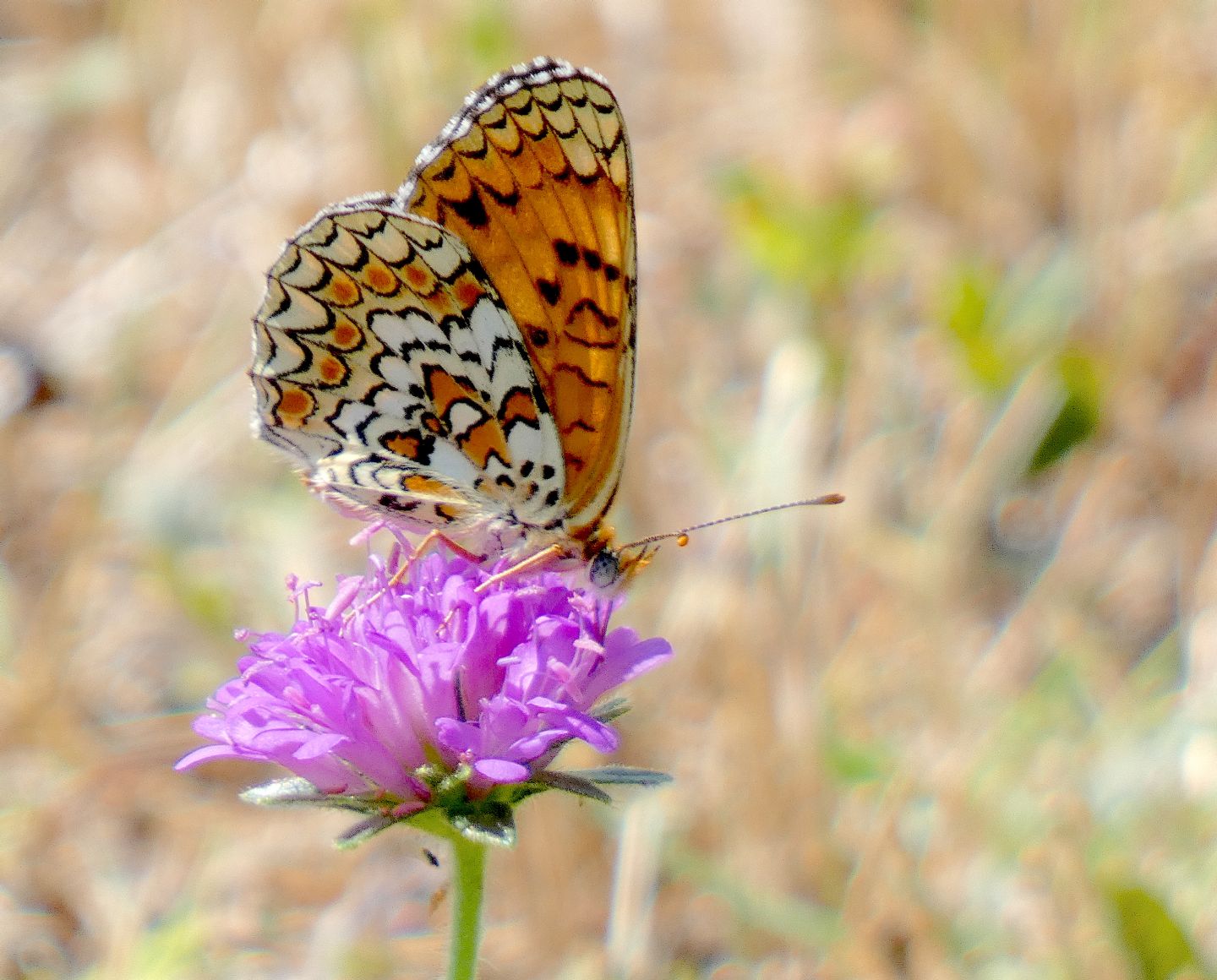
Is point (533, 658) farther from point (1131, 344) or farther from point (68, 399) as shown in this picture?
point (68, 399)

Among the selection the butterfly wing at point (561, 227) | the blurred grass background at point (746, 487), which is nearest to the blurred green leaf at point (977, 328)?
the blurred grass background at point (746, 487)

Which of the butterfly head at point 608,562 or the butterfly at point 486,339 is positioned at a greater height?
the butterfly at point 486,339

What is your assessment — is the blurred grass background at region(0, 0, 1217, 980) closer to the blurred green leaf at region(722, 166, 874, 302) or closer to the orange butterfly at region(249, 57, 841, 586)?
the blurred green leaf at region(722, 166, 874, 302)

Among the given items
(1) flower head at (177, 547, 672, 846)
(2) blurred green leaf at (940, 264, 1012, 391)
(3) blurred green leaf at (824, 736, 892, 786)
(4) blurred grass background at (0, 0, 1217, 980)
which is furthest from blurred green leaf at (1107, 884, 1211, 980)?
(2) blurred green leaf at (940, 264, 1012, 391)

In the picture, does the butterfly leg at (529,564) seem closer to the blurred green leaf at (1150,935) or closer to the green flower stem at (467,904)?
the green flower stem at (467,904)

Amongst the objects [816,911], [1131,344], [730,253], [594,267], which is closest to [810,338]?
[730,253]

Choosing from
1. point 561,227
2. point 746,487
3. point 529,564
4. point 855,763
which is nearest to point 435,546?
point 529,564

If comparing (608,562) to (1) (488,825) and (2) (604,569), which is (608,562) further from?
(1) (488,825)

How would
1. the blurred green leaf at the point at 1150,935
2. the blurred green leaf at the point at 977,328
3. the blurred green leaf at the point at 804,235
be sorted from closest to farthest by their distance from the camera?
1. the blurred green leaf at the point at 1150,935
2. the blurred green leaf at the point at 977,328
3. the blurred green leaf at the point at 804,235
